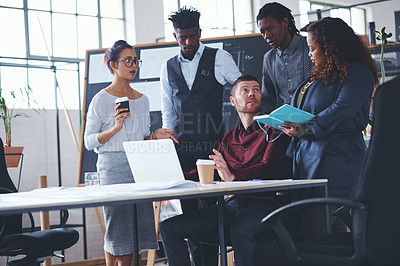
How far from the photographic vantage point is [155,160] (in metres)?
2.46

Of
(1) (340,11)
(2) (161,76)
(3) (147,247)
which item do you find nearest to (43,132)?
(2) (161,76)

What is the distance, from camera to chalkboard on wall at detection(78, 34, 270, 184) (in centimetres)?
417

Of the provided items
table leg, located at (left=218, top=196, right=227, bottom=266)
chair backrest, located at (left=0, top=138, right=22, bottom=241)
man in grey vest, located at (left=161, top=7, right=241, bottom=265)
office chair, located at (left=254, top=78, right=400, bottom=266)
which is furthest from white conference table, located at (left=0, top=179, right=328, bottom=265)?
man in grey vest, located at (left=161, top=7, right=241, bottom=265)

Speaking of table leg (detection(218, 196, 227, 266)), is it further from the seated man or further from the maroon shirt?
the maroon shirt

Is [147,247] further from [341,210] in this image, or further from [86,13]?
[86,13]

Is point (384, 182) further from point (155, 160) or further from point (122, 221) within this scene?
point (122, 221)

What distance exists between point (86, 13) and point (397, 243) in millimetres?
5871

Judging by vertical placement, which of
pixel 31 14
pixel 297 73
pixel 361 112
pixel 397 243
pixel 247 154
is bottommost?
pixel 397 243

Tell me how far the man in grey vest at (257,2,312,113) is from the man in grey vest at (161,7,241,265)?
0.42 metres

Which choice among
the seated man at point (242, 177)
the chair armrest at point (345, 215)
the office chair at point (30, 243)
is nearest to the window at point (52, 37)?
the office chair at point (30, 243)

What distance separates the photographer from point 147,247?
319 centimetres

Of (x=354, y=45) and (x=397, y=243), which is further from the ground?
(x=354, y=45)

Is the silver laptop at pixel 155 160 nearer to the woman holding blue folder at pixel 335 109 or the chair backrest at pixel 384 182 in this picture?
the woman holding blue folder at pixel 335 109

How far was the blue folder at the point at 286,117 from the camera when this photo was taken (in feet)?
8.09
